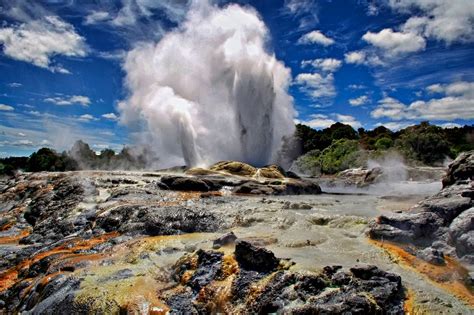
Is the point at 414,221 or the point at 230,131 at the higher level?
the point at 230,131

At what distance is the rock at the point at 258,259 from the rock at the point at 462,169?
29.0 ft

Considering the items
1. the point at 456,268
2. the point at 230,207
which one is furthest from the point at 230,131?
the point at 456,268

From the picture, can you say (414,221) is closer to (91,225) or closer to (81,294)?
(81,294)

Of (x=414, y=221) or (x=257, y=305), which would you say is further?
(x=414, y=221)

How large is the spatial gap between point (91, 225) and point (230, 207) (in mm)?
6019

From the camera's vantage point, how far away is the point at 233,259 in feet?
30.6

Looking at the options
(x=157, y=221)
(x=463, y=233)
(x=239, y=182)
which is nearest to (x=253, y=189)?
(x=239, y=182)

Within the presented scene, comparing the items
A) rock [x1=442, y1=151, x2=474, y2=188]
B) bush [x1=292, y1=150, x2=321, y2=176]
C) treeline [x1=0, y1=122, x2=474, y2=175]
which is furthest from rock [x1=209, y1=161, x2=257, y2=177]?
bush [x1=292, y1=150, x2=321, y2=176]

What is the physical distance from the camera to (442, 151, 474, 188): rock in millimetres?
13312

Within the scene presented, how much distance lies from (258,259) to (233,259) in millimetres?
779

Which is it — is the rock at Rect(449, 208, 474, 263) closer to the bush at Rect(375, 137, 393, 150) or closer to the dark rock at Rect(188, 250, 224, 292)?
the dark rock at Rect(188, 250, 224, 292)

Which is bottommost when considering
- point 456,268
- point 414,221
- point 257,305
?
point 257,305

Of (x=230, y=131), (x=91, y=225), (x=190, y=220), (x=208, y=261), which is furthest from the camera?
(x=230, y=131)

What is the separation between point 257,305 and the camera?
7.95 meters
